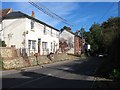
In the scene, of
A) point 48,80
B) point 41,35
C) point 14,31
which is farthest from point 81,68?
point 41,35

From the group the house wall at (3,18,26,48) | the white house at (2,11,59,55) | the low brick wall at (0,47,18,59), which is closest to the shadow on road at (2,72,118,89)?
the low brick wall at (0,47,18,59)

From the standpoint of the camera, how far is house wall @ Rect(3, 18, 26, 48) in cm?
4488

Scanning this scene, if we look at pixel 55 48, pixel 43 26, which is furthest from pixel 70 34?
pixel 43 26

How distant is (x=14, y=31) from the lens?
4566cm

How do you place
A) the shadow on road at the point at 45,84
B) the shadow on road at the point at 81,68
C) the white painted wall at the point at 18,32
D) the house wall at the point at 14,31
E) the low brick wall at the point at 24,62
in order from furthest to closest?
the house wall at the point at 14,31 < the white painted wall at the point at 18,32 < the low brick wall at the point at 24,62 < the shadow on road at the point at 81,68 < the shadow on road at the point at 45,84

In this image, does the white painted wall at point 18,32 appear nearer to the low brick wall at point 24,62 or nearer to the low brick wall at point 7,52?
the low brick wall at point 24,62

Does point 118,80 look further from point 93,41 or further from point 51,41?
point 93,41

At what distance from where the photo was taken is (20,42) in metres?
44.7

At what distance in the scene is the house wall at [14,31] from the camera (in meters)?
44.9

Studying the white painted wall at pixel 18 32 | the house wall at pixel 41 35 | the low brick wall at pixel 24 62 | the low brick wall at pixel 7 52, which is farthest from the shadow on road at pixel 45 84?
the house wall at pixel 41 35

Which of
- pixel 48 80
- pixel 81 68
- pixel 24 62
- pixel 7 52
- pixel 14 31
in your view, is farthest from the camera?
pixel 14 31

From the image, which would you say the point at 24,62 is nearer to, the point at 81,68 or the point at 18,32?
the point at 81,68

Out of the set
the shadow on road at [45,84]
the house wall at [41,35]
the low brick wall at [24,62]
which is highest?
the house wall at [41,35]

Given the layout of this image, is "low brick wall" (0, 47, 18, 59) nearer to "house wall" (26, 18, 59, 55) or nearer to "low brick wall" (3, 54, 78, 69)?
"low brick wall" (3, 54, 78, 69)
